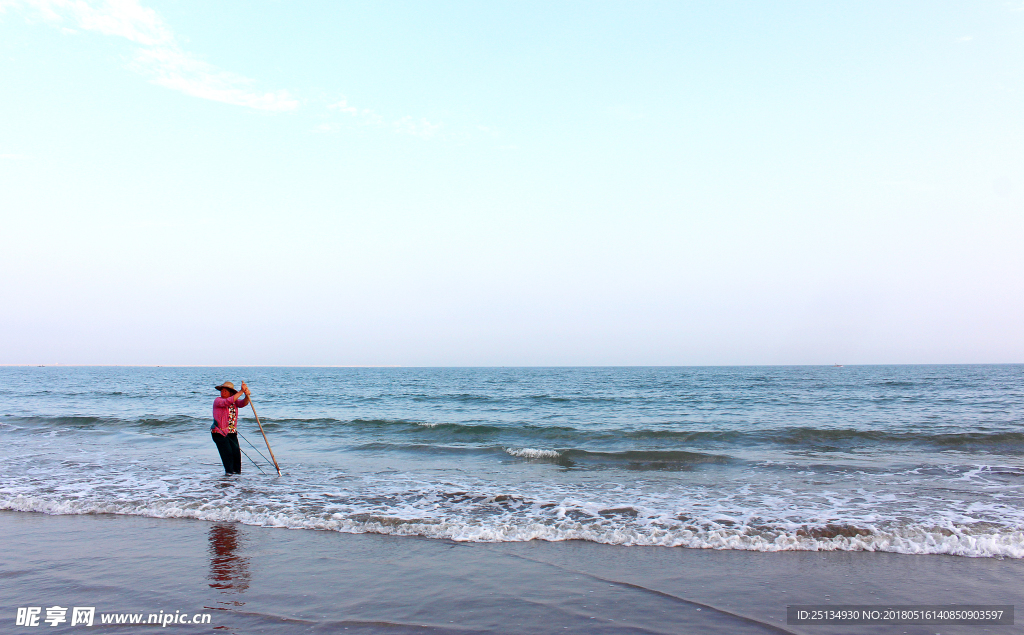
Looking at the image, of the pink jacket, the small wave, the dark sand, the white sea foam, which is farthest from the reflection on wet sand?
the white sea foam

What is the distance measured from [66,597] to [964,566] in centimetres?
965

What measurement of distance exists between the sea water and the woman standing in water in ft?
1.57

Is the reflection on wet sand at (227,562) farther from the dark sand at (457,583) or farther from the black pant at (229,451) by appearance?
the black pant at (229,451)

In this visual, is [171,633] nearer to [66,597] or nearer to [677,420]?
[66,597]

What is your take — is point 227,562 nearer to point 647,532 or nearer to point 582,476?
point 647,532

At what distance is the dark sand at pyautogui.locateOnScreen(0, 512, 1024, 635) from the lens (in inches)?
181

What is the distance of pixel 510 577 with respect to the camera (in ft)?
18.7

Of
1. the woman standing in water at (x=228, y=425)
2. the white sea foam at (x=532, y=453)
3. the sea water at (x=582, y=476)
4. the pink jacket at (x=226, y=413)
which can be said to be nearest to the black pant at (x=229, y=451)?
the woman standing in water at (x=228, y=425)

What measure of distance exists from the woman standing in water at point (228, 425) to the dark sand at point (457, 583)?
3.88 meters

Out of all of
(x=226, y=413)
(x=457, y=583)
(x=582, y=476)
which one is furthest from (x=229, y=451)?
(x=457, y=583)

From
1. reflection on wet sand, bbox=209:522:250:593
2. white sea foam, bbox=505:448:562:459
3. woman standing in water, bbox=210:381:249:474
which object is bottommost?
white sea foam, bbox=505:448:562:459

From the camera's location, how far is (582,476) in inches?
A: 461

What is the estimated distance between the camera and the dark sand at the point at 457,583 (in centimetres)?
460

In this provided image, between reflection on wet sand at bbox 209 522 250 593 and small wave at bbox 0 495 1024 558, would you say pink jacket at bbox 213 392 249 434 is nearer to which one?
small wave at bbox 0 495 1024 558
